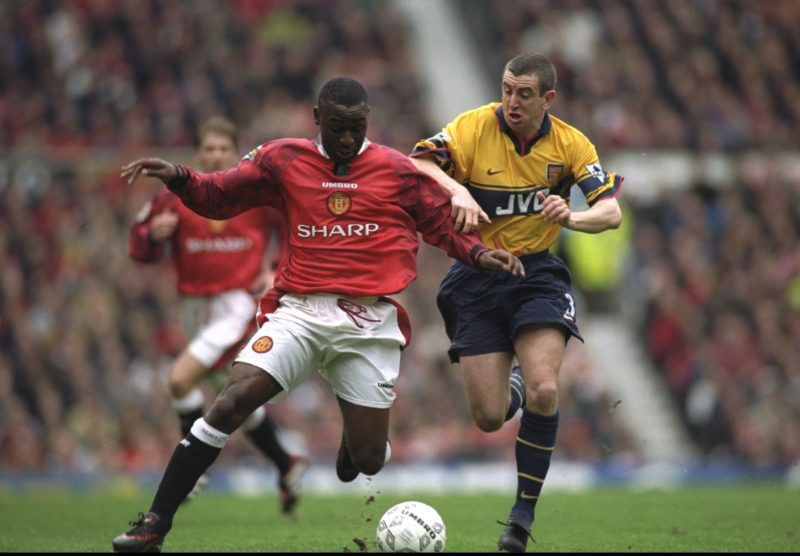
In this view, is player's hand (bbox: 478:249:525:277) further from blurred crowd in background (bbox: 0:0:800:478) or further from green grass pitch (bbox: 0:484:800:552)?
blurred crowd in background (bbox: 0:0:800:478)

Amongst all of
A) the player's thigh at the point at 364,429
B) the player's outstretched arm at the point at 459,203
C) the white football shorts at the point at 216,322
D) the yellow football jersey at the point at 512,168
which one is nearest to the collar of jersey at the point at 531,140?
the yellow football jersey at the point at 512,168

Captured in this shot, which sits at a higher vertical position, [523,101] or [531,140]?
[523,101]

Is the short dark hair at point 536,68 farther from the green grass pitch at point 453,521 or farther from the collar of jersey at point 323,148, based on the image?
the green grass pitch at point 453,521

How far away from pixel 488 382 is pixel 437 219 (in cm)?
123

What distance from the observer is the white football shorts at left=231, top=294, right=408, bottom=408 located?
856cm

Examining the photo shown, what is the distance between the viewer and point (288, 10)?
24016 millimetres

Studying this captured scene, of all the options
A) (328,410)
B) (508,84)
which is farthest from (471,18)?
(508,84)

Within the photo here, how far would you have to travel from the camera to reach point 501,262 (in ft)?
28.9

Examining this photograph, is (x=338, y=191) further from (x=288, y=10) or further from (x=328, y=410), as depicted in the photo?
(x=288, y=10)

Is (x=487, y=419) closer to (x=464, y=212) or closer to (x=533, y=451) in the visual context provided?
(x=533, y=451)

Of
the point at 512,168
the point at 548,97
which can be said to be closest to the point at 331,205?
the point at 512,168

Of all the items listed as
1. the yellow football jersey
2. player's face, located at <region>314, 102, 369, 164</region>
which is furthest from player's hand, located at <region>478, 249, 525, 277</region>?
player's face, located at <region>314, 102, 369, 164</region>

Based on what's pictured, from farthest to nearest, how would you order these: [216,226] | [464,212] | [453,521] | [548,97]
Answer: [216,226] → [453,521] → [548,97] → [464,212]

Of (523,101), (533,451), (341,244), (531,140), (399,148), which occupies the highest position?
(399,148)
